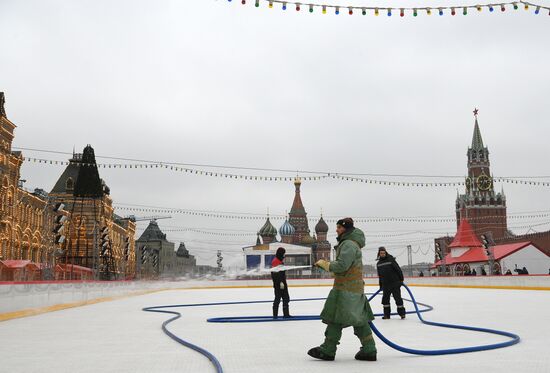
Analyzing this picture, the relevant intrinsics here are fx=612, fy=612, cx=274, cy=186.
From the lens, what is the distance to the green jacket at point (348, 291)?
7.25 meters

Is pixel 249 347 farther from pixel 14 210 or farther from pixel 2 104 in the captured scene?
pixel 14 210

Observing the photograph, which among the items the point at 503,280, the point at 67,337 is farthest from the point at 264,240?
the point at 67,337

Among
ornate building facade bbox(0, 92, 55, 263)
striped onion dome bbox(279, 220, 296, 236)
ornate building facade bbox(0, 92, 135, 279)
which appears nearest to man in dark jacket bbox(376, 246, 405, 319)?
ornate building facade bbox(0, 92, 135, 279)

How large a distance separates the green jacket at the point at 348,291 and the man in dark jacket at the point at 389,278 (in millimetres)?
6453

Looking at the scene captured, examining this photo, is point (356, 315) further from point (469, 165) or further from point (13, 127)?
point (469, 165)

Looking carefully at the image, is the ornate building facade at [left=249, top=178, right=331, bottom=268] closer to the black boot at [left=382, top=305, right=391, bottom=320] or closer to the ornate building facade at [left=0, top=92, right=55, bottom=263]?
the ornate building facade at [left=0, top=92, right=55, bottom=263]

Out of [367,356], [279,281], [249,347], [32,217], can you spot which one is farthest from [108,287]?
[32,217]

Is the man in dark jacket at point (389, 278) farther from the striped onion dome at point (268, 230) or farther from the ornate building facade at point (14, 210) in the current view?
the striped onion dome at point (268, 230)

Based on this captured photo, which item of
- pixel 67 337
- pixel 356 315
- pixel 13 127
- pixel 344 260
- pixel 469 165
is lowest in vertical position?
pixel 67 337

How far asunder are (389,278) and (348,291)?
274 inches

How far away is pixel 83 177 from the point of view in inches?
2341

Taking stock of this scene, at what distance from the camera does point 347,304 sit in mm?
7305

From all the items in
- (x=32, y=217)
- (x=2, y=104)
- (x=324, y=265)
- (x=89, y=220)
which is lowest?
(x=324, y=265)

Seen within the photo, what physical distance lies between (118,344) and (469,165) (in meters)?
143
